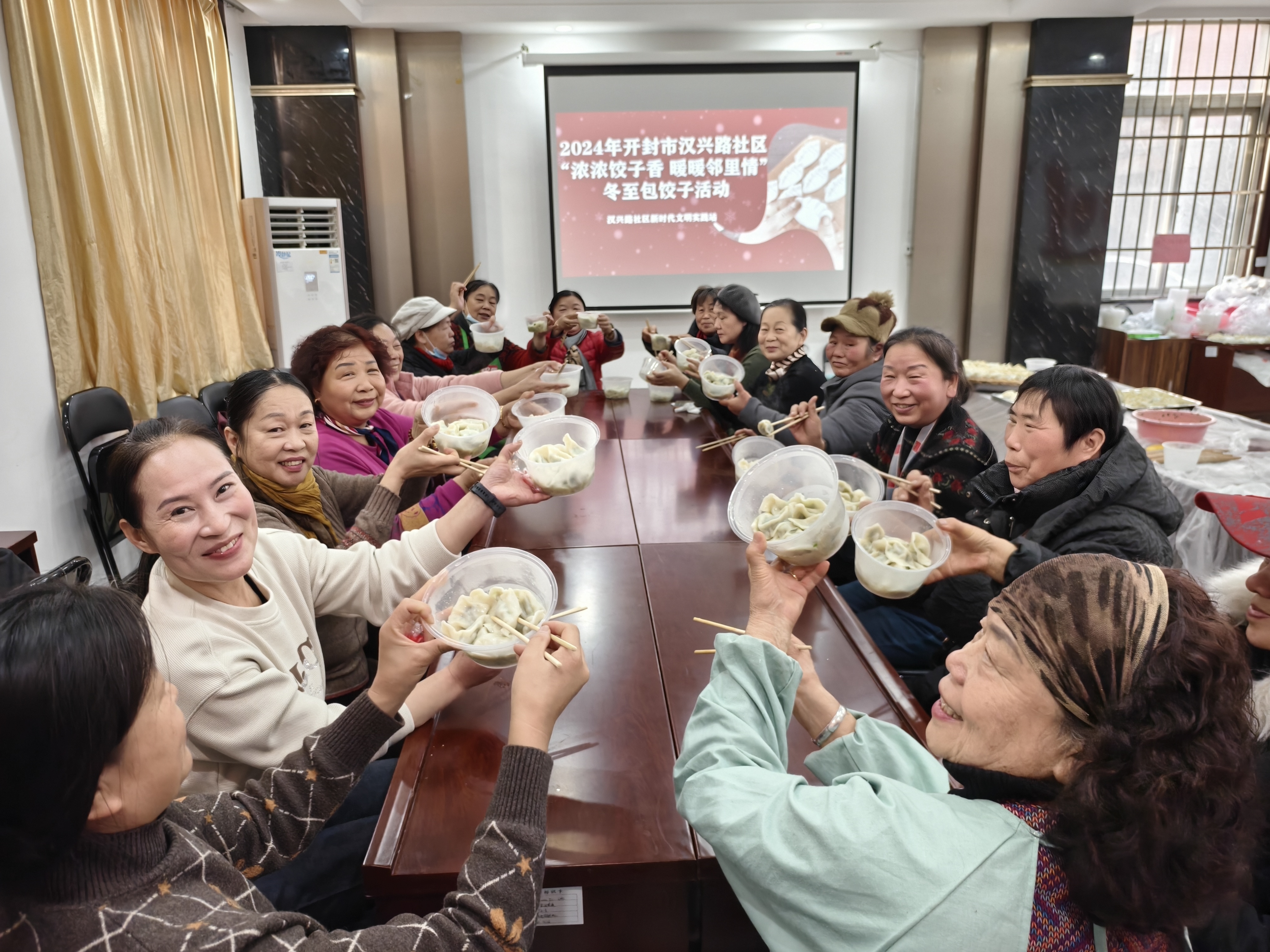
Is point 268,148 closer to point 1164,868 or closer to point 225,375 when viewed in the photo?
point 225,375

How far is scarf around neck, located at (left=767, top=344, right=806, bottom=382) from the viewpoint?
3.49 m

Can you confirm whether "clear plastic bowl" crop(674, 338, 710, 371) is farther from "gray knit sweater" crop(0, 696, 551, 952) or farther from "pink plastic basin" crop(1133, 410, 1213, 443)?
"gray knit sweater" crop(0, 696, 551, 952)

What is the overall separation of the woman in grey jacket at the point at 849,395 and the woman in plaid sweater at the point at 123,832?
2095 mm

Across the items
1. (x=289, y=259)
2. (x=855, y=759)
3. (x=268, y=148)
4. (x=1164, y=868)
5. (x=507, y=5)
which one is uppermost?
(x=507, y=5)

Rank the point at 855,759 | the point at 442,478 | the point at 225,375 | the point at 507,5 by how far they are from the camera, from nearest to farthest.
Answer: the point at 855,759
the point at 442,478
the point at 225,375
the point at 507,5

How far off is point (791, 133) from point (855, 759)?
6.00m

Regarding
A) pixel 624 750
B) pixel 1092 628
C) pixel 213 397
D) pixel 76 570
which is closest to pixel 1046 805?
pixel 1092 628

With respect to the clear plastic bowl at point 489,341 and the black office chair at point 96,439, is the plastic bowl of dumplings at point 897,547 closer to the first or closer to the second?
the black office chair at point 96,439

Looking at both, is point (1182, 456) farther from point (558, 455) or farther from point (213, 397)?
point (213, 397)

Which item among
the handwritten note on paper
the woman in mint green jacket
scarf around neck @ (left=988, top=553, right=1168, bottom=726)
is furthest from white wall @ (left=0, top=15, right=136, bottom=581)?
scarf around neck @ (left=988, top=553, right=1168, bottom=726)

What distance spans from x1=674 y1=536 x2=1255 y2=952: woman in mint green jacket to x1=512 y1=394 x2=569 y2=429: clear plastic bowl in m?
1.86

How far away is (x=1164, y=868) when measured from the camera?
687 millimetres

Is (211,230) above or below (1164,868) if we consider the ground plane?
above

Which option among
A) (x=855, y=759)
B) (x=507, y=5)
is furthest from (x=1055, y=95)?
(x=855, y=759)
